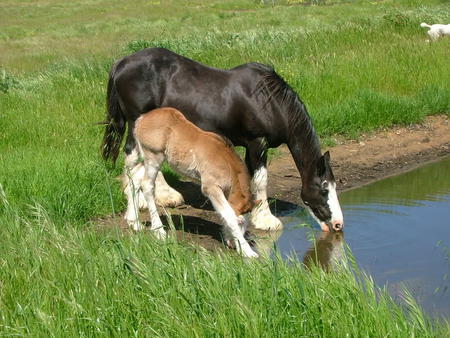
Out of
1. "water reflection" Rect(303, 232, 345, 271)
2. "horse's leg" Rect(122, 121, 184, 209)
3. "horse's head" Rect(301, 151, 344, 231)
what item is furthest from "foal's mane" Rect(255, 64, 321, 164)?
"horse's leg" Rect(122, 121, 184, 209)

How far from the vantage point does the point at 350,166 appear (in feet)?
38.3

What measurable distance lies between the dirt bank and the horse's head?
0.68 metres

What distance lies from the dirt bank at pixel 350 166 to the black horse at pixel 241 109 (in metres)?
0.70

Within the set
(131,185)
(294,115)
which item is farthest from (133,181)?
(294,115)

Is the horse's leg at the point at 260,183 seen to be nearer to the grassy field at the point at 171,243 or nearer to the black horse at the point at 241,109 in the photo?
the black horse at the point at 241,109

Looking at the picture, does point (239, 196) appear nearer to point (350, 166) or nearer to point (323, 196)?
point (323, 196)

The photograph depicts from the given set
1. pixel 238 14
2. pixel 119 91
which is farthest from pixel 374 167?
pixel 238 14

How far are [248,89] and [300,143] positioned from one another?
79 cm

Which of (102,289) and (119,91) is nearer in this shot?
(102,289)

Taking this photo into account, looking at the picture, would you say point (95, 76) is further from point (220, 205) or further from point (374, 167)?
point (220, 205)

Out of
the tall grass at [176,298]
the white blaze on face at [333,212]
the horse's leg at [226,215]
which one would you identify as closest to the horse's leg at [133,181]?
the horse's leg at [226,215]

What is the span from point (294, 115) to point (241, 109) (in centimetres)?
56

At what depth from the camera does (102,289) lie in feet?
17.4

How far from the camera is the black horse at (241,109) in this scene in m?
8.92
